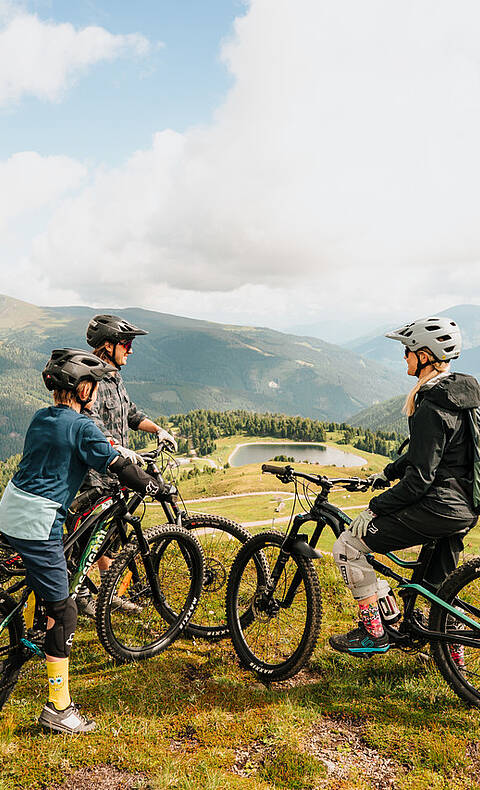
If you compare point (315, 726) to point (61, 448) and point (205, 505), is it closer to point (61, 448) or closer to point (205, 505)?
point (61, 448)

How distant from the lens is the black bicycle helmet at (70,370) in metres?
4.76

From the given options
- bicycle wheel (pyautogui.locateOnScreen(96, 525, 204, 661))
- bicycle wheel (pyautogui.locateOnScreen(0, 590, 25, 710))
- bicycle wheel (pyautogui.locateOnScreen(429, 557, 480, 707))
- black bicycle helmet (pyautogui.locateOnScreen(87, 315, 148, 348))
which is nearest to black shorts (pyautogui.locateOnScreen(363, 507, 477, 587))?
bicycle wheel (pyautogui.locateOnScreen(429, 557, 480, 707))

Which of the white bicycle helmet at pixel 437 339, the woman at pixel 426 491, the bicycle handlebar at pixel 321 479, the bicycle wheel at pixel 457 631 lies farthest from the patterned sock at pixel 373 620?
the white bicycle helmet at pixel 437 339

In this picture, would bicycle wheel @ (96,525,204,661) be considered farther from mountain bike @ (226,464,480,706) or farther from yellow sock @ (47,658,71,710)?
yellow sock @ (47,658,71,710)

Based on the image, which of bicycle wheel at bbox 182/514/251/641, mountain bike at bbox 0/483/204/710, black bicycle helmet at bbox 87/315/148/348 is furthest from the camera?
black bicycle helmet at bbox 87/315/148/348

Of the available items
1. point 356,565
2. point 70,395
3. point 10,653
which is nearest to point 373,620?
point 356,565

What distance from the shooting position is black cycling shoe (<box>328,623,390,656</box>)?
518 centimetres

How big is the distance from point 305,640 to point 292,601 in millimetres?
581

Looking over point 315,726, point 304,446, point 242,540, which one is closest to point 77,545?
point 242,540

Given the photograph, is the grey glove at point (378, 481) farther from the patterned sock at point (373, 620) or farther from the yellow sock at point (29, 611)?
the yellow sock at point (29, 611)

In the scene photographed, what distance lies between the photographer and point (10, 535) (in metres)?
4.48

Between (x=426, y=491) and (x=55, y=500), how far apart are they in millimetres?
3831

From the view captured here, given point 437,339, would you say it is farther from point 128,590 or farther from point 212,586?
point 128,590

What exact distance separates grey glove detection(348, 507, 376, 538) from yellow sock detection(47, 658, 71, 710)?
3405 mm
